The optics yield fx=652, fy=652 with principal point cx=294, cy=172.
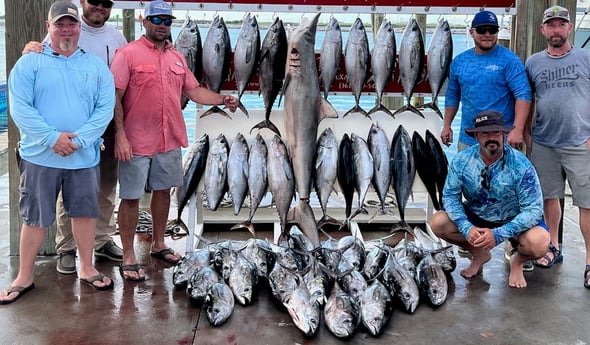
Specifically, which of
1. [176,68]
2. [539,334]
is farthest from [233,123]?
[539,334]

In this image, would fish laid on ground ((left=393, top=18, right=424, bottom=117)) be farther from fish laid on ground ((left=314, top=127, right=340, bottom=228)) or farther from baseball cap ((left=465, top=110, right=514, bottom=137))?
baseball cap ((left=465, top=110, right=514, bottom=137))

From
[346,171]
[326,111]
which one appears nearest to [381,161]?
[346,171]

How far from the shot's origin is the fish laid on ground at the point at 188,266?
4.25m

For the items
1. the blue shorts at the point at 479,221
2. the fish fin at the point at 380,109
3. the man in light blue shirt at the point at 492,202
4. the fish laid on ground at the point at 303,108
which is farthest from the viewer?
the fish fin at the point at 380,109

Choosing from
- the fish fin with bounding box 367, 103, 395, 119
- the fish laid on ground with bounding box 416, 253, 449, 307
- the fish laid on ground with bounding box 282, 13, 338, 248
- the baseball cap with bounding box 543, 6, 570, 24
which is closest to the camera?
the fish laid on ground with bounding box 416, 253, 449, 307

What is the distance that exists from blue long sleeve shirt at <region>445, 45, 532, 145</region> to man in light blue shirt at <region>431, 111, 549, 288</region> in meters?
0.44

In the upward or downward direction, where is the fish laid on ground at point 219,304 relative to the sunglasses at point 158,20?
downward

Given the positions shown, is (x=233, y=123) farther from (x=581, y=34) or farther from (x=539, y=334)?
(x=581, y=34)

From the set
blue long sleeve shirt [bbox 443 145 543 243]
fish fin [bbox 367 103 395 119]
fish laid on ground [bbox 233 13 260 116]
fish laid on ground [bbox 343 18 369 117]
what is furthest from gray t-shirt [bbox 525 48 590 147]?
fish laid on ground [bbox 233 13 260 116]

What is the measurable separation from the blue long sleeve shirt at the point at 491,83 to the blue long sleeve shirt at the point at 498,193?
1.50ft

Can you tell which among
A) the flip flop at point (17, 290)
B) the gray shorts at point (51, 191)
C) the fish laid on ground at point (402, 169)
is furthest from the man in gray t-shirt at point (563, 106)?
the flip flop at point (17, 290)

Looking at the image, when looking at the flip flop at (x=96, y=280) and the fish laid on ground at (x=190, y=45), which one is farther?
the fish laid on ground at (x=190, y=45)

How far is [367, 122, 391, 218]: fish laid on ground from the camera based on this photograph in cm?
487

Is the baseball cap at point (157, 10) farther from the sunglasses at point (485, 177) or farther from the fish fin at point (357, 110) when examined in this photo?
the sunglasses at point (485, 177)
